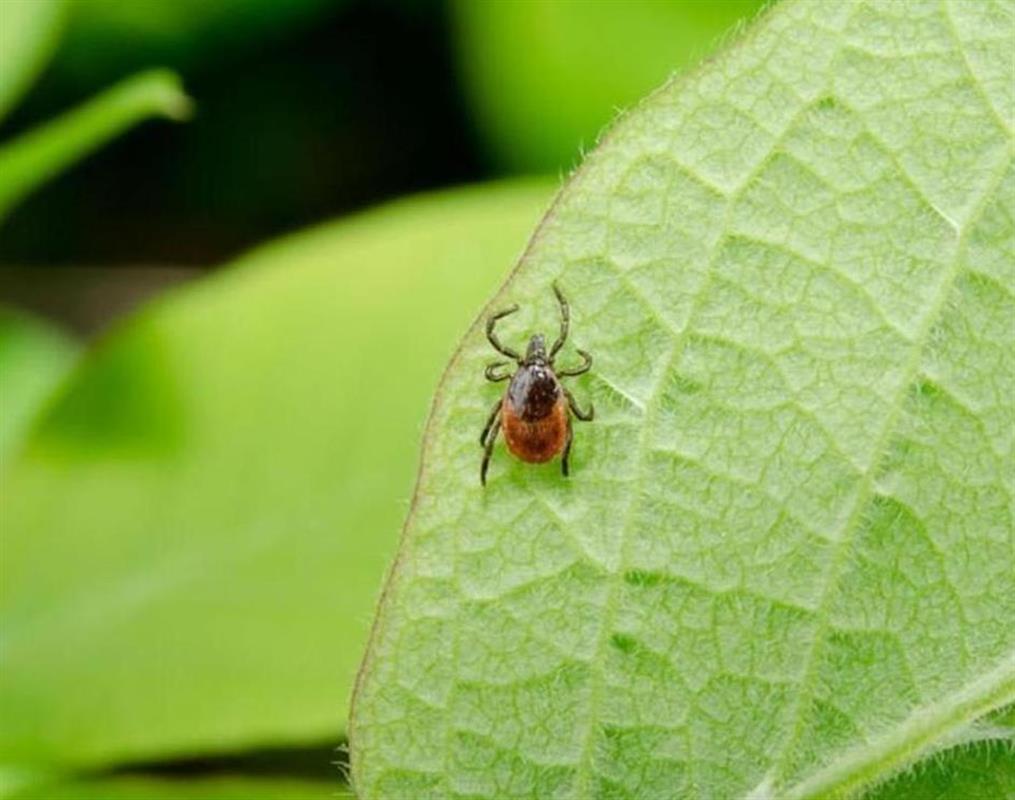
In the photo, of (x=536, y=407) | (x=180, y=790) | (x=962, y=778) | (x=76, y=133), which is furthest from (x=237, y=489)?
(x=962, y=778)

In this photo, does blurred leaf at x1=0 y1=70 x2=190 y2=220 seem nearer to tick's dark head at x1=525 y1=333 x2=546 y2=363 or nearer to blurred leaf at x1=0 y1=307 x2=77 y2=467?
blurred leaf at x1=0 y1=307 x2=77 y2=467

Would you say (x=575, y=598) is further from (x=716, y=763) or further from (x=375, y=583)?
(x=375, y=583)

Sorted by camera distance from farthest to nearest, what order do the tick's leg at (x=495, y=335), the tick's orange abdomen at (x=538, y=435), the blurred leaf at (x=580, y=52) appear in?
the blurred leaf at (x=580, y=52), the tick's orange abdomen at (x=538, y=435), the tick's leg at (x=495, y=335)

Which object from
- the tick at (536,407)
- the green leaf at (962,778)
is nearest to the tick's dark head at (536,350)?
the tick at (536,407)

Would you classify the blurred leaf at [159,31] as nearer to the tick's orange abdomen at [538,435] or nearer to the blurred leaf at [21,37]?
the blurred leaf at [21,37]

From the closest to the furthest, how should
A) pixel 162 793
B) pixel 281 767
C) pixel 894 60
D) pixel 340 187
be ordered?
pixel 894 60, pixel 162 793, pixel 281 767, pixel 340 187

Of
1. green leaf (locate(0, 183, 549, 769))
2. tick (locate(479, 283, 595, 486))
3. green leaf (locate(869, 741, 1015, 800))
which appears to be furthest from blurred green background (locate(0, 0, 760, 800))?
green leaf (locate(869, 741, 1015, 800))

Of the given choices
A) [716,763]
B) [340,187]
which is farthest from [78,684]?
[340,187]
